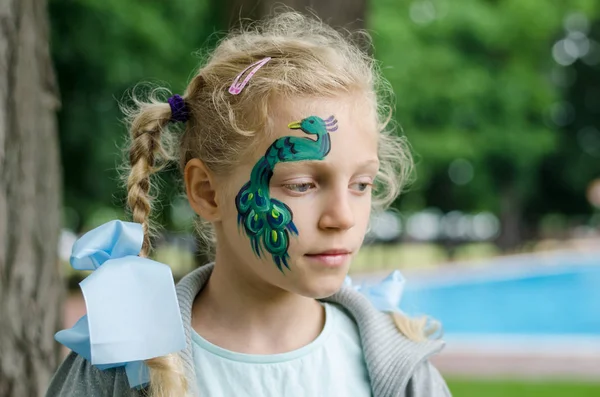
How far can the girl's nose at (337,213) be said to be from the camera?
6.40 feet

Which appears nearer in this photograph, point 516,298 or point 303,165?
point 303,165

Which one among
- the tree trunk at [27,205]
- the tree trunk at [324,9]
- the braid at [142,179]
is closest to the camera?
the braid at [142,179]

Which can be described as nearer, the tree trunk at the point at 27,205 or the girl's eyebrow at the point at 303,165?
the girl's eyebrow at the point at 303,165

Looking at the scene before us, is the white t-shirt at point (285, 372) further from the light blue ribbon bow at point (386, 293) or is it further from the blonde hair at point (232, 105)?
the light blue ribbon bow at point (386, 293)

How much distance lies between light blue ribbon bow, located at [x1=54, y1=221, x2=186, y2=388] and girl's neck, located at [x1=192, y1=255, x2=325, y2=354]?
27 centimetres

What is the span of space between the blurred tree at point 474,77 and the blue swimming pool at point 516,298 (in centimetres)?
257

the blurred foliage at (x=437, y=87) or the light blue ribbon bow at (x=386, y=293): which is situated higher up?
the blurred foliage at (x=437, y=87)

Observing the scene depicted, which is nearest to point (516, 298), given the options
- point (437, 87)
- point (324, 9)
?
point (437, 87)

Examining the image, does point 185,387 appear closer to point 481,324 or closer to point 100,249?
point 100,249

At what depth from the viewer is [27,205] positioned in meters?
2.76

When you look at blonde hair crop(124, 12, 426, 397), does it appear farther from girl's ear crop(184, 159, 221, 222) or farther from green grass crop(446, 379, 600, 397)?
green grass crop(446, 379, 600, 397)

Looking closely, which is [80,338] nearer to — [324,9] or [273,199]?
[273,199]

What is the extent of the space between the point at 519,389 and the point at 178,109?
4602mm

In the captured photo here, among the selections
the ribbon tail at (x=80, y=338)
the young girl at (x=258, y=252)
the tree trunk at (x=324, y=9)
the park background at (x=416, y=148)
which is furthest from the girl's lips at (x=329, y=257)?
the tree trunk at (x=324, y=9)
